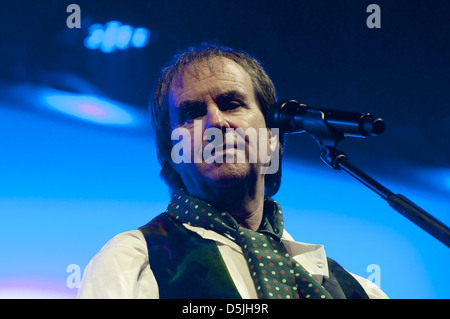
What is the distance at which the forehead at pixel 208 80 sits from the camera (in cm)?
169

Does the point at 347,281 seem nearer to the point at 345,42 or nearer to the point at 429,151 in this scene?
the point at 345,42

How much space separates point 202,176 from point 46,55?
1102mm

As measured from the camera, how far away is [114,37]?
2.37 meters

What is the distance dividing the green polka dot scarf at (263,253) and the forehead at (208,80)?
1.18ft

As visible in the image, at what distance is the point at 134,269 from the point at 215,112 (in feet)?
1.91

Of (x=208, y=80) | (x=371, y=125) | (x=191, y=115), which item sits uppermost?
(x=208, y=80)

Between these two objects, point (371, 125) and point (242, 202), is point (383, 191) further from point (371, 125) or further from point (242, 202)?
point (242, 202)

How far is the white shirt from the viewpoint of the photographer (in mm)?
1252

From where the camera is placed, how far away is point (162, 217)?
63.6 inches

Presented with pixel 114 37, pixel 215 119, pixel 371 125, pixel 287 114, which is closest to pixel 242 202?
pixel 215 119

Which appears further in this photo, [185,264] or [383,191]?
[185,264]

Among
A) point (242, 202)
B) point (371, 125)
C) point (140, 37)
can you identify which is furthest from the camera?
point (140, 37)

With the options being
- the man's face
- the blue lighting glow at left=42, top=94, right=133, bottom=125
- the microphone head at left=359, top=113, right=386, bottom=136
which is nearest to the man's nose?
the man's face

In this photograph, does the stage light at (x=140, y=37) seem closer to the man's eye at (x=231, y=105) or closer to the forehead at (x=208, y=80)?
the forehead at (x=208, y=80)
